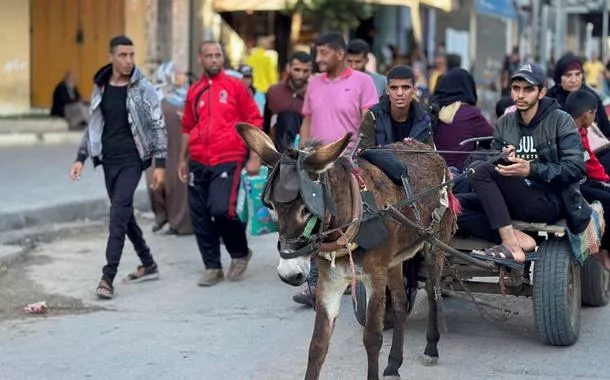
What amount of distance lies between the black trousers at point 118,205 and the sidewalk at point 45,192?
A: 2900mm

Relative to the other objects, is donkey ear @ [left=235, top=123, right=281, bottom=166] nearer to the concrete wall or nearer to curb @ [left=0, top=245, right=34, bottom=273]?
curb @ [left=0, top=245, right=34, bottom=273]

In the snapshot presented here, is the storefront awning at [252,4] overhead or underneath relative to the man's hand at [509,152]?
overhead

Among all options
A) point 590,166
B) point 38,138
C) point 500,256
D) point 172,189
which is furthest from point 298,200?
point 38,138

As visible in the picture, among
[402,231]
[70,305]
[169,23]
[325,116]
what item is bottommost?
[70,305]

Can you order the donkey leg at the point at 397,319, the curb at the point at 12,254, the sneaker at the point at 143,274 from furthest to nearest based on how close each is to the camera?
the curb at the point at 12,254 → the sneaker at the point at 143,274 → the donkey leg at the point at 397,319

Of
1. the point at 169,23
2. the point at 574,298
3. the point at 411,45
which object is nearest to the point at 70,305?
the point at 574,298

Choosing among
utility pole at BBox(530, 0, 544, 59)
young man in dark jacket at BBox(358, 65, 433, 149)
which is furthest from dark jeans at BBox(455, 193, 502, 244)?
utility pole at BBox(530, 0, 544, 59)

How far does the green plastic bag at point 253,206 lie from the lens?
841 centimetres

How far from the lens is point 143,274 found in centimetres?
905

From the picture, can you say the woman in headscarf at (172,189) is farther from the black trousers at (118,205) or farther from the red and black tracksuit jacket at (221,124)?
the black trousers at (118,205)

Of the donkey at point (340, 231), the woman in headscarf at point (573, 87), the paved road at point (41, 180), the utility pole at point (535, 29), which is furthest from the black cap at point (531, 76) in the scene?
the utility pole at point (535, 29)

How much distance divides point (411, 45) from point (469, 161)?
2051 cm

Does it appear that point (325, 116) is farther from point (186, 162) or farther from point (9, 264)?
point (9, 264)

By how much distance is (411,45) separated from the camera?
27.3 m
